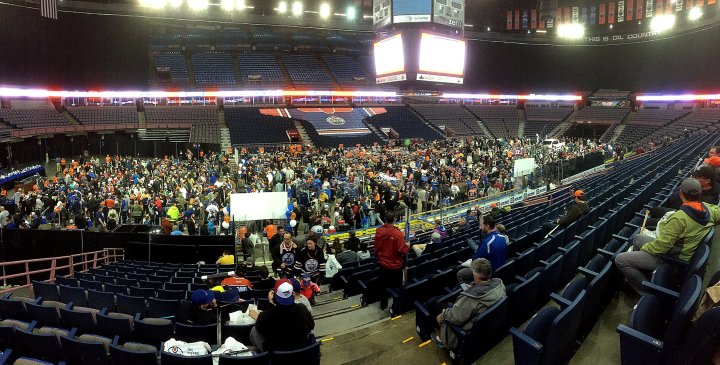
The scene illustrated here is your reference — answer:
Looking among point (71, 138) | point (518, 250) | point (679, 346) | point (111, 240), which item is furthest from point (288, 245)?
point (71, 138)

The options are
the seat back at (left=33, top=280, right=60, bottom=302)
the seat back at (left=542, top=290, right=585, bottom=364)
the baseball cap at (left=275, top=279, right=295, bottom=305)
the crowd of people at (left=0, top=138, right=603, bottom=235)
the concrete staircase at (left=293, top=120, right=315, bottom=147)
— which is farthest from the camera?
the concrete staircase at (left=293, top=120, right=315, bottom=147)

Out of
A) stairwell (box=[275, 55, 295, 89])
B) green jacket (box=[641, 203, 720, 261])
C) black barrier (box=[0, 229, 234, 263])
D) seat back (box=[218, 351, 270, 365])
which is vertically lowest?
black barrier (box=[0, 229, 234, 263])

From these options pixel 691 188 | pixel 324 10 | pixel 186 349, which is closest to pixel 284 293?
pixel 186 349

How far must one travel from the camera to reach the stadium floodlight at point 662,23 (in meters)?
42.7

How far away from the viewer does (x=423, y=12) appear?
20.6 meters

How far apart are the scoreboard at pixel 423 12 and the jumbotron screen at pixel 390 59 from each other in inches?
51.4

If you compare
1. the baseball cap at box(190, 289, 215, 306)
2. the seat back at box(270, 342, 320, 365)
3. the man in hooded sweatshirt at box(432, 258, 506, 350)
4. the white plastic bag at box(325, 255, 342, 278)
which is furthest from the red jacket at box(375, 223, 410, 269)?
the baseball cap at box(190, 289, 215, 306)

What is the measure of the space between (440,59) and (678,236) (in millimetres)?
21267

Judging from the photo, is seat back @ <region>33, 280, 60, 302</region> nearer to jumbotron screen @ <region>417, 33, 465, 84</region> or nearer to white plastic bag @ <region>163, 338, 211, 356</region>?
white plastic bag @ <region>163, 338, 211, 356</region>

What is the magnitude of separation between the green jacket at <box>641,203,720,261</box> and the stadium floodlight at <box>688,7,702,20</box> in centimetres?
4879

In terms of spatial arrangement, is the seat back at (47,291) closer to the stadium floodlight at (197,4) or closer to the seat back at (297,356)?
the seat back at (297,356)

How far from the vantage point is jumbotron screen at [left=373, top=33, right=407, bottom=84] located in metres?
22.7

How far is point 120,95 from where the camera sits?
39.1 m

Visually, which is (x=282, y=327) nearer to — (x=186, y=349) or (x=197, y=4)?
(x=186, y=349)
